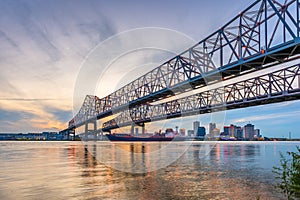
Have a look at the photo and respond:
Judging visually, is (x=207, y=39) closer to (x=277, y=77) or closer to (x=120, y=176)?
(x=120, y=176)

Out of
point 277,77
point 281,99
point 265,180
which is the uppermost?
point 277,77

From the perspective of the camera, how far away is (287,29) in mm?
27000

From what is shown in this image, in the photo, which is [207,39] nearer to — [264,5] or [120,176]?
[264,5]

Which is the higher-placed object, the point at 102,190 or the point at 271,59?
the point at 271,59

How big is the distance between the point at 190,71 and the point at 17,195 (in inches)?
1403

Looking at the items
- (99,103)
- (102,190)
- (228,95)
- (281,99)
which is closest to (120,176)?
(102,190)

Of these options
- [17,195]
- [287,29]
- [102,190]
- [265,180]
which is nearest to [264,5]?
[287,29]

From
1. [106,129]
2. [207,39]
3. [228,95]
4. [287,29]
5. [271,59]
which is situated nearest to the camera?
[287,29]

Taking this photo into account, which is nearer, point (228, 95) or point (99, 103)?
point (228, 95)

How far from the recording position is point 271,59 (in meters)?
30.1

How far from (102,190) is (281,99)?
64798mm

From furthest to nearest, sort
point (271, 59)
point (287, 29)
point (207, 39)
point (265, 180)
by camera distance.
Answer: point (207, 39) → point (271, 59) → point (287, 29) → point (265, 180)

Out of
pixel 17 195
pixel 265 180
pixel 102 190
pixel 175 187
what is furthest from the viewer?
pixel 265 180

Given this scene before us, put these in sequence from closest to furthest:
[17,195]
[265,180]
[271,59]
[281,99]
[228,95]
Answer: [17,195], [265,180], [271,59], [281,99], [228,95]
